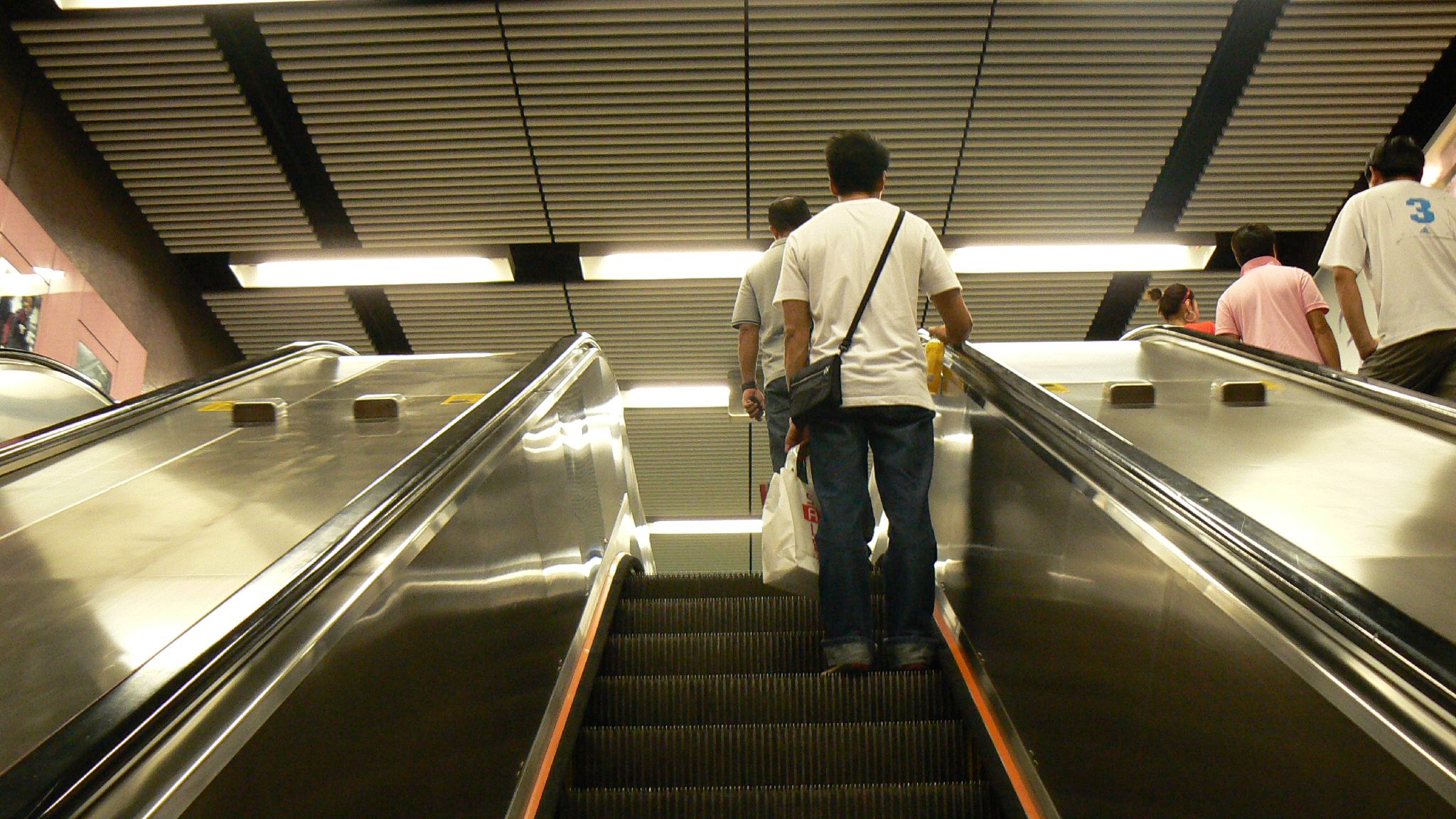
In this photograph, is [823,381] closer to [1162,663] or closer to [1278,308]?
[1162,663]

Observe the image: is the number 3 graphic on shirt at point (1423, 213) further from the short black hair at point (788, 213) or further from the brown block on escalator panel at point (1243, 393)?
the short black hair at point (788, 213)

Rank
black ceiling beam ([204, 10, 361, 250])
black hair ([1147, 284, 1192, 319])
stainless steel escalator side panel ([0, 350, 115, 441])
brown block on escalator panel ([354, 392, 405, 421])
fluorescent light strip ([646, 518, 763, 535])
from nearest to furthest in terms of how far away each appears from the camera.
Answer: brown block on escalator panel ([354, 392, 405, 421])
stainless steel escalator side panel ([0, 350, 115, 441])
black hair ([1147, 284, 1192, 319])
black ceiling beam ([204, 10, 361, 250])
fluorescent light strip ([646, 518, 763, 535])

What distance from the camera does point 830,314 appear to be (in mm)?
2598

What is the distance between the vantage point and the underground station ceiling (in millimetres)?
5461

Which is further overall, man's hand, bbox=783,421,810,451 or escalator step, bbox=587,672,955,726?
man's hand, bbox=783,421,810,451

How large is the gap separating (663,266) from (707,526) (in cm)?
428

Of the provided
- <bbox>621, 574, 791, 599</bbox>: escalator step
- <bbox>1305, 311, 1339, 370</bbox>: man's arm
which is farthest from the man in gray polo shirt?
<bbox>1305, 311, 1339, 370</bbox>: man's arm

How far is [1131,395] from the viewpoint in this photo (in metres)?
2.80

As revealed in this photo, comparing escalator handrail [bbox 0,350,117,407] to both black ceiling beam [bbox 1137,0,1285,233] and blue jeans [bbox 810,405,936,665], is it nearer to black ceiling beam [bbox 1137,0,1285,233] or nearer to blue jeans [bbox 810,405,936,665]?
blue jeans [bbox 810,405,936,665]

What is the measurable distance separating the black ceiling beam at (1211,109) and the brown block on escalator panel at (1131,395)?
3.73 metres

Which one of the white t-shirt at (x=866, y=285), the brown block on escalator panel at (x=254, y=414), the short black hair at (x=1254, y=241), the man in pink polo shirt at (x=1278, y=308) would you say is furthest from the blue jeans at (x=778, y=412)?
the short black hair at (x=1254, y=241)

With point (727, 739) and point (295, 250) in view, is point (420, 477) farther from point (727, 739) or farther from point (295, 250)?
point (295, 250)

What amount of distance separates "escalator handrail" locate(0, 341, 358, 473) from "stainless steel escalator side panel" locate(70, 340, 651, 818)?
3.59 ft

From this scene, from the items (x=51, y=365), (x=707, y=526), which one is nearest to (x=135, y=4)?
(x=51, y=365)
